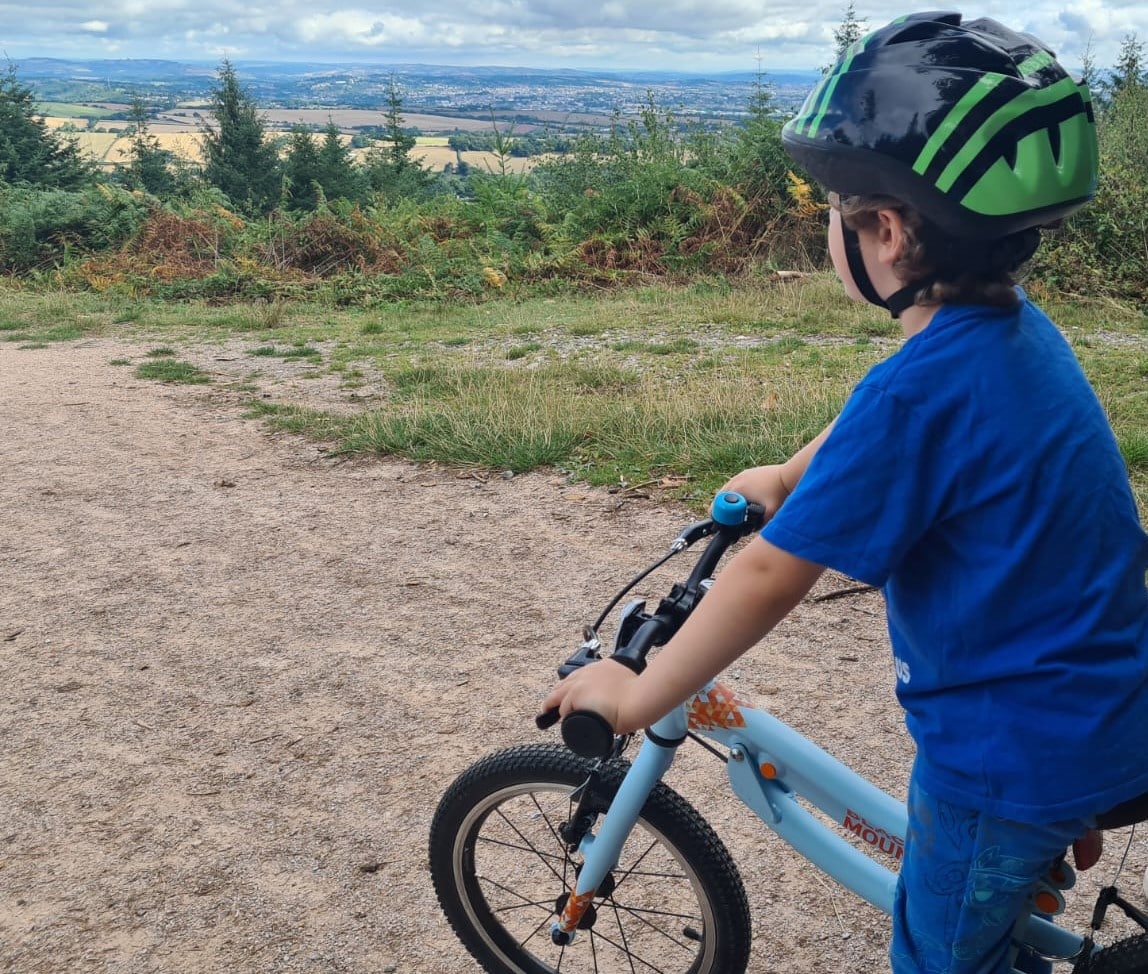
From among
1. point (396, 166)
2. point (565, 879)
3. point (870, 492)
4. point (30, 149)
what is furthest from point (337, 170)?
point (870, 492)

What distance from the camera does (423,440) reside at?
6293 millimetres

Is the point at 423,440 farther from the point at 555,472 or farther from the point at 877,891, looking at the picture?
the point at 877,891

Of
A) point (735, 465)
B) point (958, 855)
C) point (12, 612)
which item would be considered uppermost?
point (958, 855)

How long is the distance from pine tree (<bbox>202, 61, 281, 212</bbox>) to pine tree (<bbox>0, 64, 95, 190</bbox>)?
2.68 metres

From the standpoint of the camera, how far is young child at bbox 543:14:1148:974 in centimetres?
131

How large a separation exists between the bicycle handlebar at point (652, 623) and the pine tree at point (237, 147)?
23537mm

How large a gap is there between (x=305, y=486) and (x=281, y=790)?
9.54 feet

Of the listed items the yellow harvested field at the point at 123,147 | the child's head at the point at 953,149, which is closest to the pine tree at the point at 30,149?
the yellow harvested field at the point at 123,147

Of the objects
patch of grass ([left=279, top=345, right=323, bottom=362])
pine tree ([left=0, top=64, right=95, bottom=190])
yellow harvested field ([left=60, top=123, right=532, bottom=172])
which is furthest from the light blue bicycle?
pine tree ([left=0, top=64, right=95, bottom=190])

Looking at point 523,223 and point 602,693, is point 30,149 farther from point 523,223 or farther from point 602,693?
point 602,693

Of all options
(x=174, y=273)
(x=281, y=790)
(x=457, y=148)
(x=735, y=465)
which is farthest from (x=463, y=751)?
(x=457, y=148)

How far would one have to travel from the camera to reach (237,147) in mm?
23703

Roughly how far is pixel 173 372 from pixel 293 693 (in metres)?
5.66

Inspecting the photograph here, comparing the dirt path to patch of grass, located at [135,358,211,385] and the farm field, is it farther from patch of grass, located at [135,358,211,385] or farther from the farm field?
the farm field
